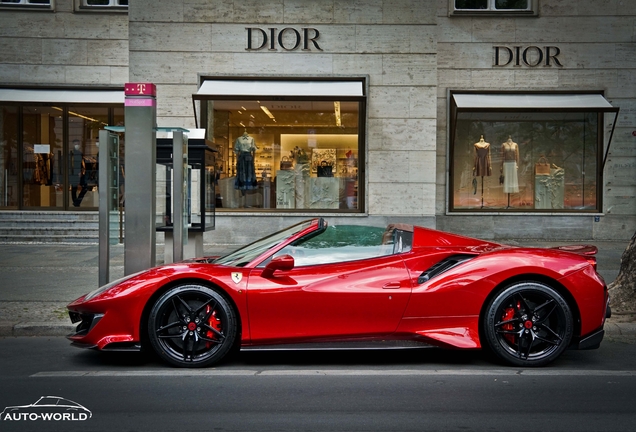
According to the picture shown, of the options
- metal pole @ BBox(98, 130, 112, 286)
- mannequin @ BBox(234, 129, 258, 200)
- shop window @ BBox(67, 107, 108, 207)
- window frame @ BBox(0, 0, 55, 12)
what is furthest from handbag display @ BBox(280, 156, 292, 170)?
metal pole @ BBox(98, 130, 112, 286)

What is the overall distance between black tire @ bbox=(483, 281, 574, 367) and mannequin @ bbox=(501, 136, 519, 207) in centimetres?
1176

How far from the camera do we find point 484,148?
1741 cm

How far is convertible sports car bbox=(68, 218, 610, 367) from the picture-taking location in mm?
5934

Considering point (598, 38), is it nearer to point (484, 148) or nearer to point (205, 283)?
point (484, 148)

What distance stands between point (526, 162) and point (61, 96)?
11101mm

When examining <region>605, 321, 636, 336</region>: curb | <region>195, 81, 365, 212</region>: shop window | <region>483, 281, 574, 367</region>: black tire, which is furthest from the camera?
<region>195, 81, 365, 212</region>: shop window

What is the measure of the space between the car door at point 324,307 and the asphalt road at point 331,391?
13.6 inches

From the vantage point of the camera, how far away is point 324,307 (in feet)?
19.4

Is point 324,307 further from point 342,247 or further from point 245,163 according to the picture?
point 245,163

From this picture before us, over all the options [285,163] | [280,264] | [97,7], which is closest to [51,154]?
[97,7]

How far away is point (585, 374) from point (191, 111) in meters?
11.5

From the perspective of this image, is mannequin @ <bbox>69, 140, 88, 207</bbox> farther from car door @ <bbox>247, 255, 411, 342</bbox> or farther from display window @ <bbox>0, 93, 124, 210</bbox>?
car door @ <bbox>247, 255, 411, 342</bbox>

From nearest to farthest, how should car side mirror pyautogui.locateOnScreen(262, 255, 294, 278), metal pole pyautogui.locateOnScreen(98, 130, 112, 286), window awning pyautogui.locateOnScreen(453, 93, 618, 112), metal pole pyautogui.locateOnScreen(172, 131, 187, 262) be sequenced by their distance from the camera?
car side mirror pyautogui.locateOnScreen(262, 255, 294, 278) → metal pole pyautogui.locateOnScreen(98, 130, 112, 286) → metal pole pyautogui.locateOnScreen(172, 131, 187, 262) → window awning pyautogui.locateOnScreen(453, 93, 618, 112)

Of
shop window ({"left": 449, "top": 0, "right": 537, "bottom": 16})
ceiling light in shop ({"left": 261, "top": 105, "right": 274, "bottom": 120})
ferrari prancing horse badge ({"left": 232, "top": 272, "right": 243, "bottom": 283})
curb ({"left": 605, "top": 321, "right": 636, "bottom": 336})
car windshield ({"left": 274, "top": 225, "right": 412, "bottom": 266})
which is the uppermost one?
shop window ({"left": 449, "top": 0, "right": 537, "bottom": 16})
